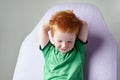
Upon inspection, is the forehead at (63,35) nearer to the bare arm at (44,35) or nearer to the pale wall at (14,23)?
the bare arm at (44,35)

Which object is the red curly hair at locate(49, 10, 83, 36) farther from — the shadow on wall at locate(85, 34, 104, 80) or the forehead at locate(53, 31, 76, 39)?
the shadow on wall at locate(85, 34, 104, 80)

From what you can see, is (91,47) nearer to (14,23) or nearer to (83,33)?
(83,33)

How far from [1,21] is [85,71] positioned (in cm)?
66

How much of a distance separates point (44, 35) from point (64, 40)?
Result: 0.14 meters

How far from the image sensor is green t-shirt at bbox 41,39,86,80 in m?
1.06

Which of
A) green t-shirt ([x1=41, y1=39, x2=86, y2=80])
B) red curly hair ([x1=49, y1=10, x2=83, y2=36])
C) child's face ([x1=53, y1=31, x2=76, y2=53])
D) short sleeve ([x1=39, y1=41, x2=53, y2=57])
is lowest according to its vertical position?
green t-shirt ([x1=41, y1=39, x2=86, y2=80])

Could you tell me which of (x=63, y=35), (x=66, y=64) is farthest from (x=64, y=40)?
(x=66, y=64)

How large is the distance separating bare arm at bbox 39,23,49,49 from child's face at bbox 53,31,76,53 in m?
0.08

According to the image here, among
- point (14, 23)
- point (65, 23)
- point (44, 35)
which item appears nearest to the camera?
point (65, 23)

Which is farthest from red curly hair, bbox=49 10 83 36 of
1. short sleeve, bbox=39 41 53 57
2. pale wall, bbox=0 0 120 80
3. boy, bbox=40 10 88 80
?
pale wall, bbox=0 0 120 80

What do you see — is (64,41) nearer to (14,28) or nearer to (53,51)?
(53,51)

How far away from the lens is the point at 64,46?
40.2 inches

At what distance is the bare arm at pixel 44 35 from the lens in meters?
1.11

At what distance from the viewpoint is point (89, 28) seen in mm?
1172
